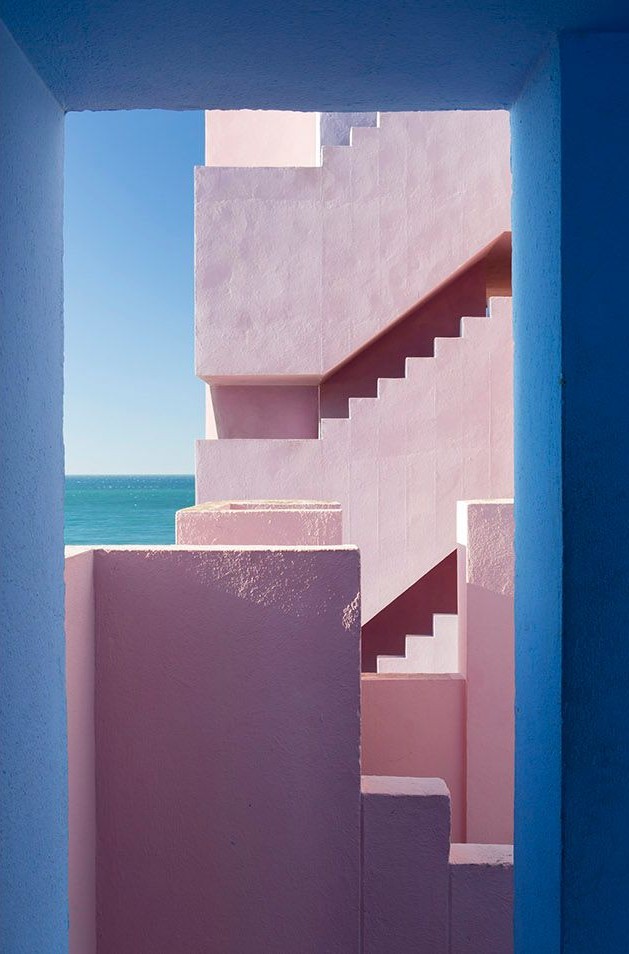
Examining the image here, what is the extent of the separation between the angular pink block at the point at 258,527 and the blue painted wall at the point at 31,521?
97.9 inches

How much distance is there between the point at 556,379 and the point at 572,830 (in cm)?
95

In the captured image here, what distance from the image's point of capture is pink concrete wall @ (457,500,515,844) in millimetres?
4477

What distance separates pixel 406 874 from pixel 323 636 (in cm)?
104

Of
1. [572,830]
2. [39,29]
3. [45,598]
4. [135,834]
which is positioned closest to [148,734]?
[135,834]

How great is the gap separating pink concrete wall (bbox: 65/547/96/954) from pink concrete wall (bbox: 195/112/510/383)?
21.0ft

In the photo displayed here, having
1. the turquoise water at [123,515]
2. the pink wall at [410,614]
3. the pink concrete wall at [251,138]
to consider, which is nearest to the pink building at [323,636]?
the pink concrete wall at [251,138]

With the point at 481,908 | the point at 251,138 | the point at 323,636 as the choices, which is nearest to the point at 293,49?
the point at 323,636

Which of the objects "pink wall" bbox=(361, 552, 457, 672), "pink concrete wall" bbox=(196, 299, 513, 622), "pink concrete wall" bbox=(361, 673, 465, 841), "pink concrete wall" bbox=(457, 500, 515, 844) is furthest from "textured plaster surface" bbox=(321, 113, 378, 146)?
"pink concrete wall" bbox=(361, 673, 465, 841)

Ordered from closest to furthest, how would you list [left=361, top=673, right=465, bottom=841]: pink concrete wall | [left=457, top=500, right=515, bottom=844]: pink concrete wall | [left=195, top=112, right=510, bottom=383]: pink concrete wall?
[left=457, top=500, right=515, bottom=844]: pink concrete wall
[left=361, top=673, right=465, bottom=841]: pink concrete wall
[left=195, top=112, right=510, bottom=383]: pink concrete wall

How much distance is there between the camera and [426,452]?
7730mm

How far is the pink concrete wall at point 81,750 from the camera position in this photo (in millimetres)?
2701

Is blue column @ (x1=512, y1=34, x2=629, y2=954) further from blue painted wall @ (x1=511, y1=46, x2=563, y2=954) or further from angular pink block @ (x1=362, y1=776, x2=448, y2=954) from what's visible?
angular pink block @ (x1=362, y1=776, x2=448, y2=954)

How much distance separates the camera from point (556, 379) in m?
1.59

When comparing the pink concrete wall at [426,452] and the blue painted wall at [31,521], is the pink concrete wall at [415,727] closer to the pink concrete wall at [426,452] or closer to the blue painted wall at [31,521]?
the blue painted wall at [31,521]
